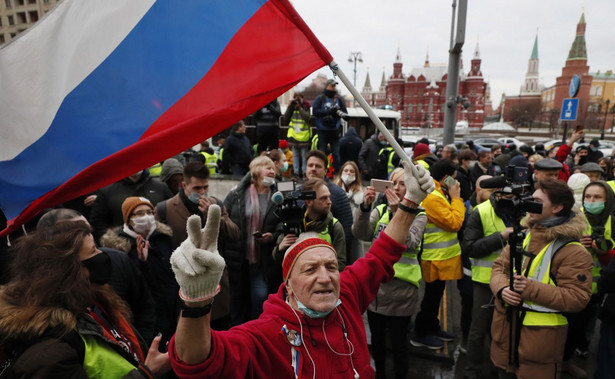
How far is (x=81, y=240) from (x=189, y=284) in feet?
3.55

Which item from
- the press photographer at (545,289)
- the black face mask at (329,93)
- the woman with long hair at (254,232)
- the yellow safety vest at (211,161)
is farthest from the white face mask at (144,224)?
the yellow safety vest at (211,161)

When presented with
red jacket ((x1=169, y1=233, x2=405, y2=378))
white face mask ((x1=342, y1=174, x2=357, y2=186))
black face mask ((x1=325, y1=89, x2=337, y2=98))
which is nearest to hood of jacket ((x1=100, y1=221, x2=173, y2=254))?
red jacket ((x1=169, y1=233, x2=405, y2=378))

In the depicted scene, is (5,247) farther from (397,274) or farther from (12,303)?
(397,274)

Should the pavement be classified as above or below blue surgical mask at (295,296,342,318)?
below

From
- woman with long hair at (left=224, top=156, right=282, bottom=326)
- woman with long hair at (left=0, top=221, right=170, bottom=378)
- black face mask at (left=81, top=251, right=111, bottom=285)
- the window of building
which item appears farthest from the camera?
the window of building

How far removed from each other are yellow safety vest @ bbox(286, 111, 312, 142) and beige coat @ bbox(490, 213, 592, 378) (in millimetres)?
5727

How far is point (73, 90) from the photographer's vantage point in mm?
2004

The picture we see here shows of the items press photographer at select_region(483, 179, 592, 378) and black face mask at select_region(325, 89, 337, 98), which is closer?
press photographer at select_region(483, 179, 592, 378)

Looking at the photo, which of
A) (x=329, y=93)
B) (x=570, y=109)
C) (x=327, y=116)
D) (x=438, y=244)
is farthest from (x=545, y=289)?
(x=570, y=109)

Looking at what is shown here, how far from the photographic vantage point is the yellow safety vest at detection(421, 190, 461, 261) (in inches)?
158

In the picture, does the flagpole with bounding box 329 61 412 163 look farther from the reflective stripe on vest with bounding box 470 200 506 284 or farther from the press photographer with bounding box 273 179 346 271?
the reflective stripe on vest with bounding box 470 200 506 284

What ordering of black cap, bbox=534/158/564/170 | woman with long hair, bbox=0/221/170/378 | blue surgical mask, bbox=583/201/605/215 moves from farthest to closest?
black cap, bbox=534/158/564/170 < blue surgical mask, bbox=583/201/605/215 < woman with long hair, bbox=0/221/170/378

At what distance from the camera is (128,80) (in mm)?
2039

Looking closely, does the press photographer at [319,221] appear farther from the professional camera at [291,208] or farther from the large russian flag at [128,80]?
the large russian flag at [128,80]
